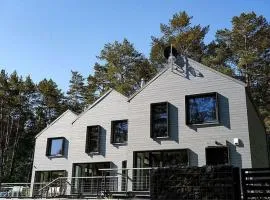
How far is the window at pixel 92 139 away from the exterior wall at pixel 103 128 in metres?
0.28

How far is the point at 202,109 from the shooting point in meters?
17.5

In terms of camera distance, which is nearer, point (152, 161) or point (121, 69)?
point (152, 161)

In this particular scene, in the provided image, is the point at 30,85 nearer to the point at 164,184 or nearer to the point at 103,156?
the point at 103,156

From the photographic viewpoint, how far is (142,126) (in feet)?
60.9

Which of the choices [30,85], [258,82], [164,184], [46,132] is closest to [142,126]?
[164,184]

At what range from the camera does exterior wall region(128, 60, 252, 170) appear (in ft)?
54.0

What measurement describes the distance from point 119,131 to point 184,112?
6.44 metres

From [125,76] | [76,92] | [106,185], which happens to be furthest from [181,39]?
[106,185]

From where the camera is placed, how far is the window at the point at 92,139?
23344mm

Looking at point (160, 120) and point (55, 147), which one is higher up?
point (160, 120)

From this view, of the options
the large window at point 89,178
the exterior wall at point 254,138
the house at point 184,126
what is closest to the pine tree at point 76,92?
the large window at point 89,178

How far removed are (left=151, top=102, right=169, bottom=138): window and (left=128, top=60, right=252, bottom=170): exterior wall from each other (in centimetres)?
25

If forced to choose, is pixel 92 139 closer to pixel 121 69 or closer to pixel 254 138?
pixel 254 138

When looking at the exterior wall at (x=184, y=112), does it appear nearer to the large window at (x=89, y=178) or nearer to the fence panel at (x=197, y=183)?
the large window at (x=89, y=178)
